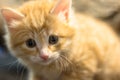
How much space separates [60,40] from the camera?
46.8 inches

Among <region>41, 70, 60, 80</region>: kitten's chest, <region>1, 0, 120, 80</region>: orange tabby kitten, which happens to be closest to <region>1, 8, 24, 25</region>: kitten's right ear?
<region>1, 0, 120, 80</region>: orange tabby kitten

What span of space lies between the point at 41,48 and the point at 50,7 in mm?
176

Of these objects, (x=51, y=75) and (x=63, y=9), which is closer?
(x=63, y=9)

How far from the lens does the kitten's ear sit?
1172mm

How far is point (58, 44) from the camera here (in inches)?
46.6

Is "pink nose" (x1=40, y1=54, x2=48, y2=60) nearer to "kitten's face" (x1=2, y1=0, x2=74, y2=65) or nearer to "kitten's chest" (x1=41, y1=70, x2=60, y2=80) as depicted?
"kitten's face" (x1=2, y1=0, x2=74, y2=65)

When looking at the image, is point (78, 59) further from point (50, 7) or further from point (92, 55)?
point (50, 7)

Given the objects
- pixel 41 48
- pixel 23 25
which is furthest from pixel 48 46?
pixel 23 25

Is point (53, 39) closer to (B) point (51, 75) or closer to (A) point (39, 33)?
(A) point (39, 33)

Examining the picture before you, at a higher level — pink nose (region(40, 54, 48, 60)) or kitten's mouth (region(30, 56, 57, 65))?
pink nose (region(40, 54, 48, 60))

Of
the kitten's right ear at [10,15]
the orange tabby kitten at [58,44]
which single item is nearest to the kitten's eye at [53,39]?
the orange tabby kitten at [58,44]

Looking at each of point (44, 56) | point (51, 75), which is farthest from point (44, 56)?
point (51, 75)

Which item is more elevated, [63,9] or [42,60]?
[63,9]

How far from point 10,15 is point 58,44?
0.71 feet
